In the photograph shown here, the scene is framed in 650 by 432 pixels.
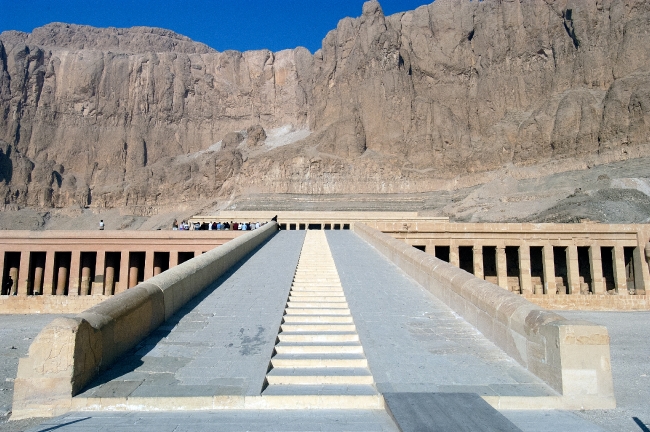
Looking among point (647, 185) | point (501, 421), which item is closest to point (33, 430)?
point (501, 421)

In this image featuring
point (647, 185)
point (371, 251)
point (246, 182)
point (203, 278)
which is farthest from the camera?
point (246, 182)

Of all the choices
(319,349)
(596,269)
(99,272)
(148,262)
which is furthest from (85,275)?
(596,269)

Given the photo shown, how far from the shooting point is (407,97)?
7719cm

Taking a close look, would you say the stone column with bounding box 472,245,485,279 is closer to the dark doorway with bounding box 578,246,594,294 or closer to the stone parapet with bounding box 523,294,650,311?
the stone parapet with bounding box 523,294,650,311

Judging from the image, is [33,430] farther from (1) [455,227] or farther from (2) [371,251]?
(1) [455,227]

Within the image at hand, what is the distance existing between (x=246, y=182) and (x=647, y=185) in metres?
53.8

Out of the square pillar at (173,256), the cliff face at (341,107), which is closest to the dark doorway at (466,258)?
the square pillar at (173,256)

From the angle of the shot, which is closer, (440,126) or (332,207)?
(332,207)

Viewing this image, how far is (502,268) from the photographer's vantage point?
842 inches

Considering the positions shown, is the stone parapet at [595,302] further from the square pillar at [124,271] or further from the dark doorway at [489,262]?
the square pillar at [124,271]

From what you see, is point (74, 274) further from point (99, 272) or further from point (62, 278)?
point (62, 278)

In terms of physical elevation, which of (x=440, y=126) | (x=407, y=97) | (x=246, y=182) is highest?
(x=407, y=97)

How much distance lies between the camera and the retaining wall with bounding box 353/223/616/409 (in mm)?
4645

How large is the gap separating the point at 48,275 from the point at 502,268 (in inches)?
866
